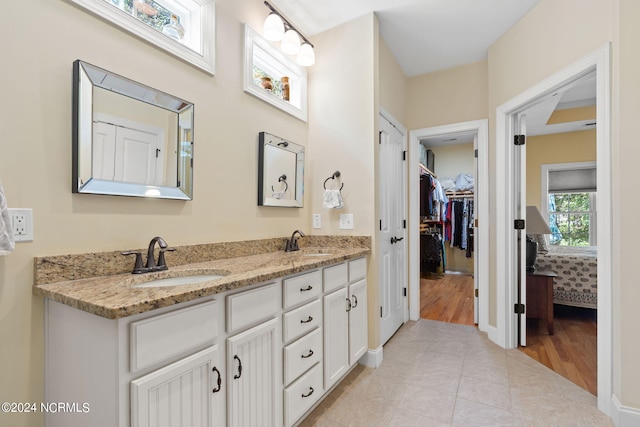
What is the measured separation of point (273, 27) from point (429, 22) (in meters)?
1.39

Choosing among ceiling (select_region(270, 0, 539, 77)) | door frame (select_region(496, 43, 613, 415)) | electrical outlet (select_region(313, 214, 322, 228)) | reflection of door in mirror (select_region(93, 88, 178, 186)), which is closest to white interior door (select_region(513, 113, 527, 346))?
door frame (select_region(496, 43, 613, 415))

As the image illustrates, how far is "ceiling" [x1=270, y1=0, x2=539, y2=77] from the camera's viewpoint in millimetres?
2383

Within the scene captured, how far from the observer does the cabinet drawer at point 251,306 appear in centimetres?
123

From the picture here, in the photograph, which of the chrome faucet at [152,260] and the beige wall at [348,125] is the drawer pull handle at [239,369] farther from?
the beige wall at [348,125]

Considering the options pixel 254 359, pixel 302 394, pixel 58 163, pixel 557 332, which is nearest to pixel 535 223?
pixel 557 332

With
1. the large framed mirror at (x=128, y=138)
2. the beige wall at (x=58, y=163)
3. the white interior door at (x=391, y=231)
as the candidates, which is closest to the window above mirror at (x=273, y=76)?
the beige wall at (x=58, y=163)

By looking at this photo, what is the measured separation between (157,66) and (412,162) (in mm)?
2743

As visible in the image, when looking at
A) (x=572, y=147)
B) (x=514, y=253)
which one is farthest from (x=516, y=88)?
(x=572, y=147)

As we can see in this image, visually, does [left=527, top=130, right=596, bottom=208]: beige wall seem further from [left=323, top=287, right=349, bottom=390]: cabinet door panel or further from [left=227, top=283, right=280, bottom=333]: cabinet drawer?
[left=227, top=283, right=280, bottom=333]: cabinet drawer

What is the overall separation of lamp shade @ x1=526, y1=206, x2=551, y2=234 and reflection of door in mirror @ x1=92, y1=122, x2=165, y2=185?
3489 mm

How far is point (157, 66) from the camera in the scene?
5.04 feet

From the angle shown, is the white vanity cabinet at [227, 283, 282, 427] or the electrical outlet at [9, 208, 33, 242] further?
the white vanity cabinet at [227, 283, 282, 427]

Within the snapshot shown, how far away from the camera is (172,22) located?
1.68 meters

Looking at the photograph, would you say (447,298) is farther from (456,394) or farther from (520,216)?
(456,394)
